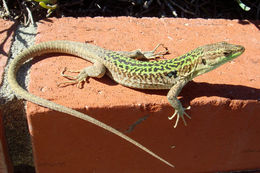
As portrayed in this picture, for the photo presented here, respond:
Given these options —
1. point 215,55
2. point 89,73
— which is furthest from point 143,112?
point 215,55

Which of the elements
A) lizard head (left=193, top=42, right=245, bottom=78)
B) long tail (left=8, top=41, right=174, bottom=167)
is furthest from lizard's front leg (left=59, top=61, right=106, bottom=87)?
lizard head (left=193, top=42, right=245, bottom=78)

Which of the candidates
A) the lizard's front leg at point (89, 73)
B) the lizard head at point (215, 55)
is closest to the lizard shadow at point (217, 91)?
the lizard head at point (215, 55)

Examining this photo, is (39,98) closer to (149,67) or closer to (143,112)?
(143,112)

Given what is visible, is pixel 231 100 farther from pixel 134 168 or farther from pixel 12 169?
pixel 12 169

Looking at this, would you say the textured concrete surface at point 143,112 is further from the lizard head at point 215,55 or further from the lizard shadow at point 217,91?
the lizard head at point 215,55

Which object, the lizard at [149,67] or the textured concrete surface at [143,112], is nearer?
the textured concrete surface at [143,112]
